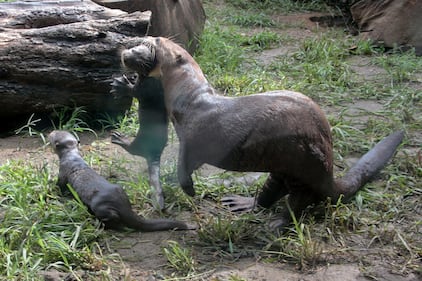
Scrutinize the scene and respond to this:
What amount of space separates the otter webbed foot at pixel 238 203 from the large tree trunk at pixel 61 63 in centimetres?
140

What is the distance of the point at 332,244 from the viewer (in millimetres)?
3268

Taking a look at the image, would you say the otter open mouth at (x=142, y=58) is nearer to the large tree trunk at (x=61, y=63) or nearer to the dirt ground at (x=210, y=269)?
the dirt ground at (x=210, y=269)

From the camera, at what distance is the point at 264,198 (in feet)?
11.9

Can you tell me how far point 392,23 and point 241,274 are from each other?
15.4 ft

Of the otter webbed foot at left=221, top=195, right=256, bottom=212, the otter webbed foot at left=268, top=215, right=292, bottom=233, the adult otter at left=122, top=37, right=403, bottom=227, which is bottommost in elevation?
the otter webbed foot at left=221, top=195, right=256, bottom=212

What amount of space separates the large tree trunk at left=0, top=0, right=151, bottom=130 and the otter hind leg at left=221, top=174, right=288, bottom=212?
1.43 m

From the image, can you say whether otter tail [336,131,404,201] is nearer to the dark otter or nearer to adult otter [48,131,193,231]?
adult otter [48,131,193,231]

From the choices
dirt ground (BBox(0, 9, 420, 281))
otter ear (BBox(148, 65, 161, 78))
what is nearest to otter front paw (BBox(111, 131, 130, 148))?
dirt ground (BBox(0, 9, 420, 281))

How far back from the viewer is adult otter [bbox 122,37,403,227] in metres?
3.15

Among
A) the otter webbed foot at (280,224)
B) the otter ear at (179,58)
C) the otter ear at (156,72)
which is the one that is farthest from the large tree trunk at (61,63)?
the otter webbed foot at (280,224)

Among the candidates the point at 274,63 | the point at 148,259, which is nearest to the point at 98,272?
the point at 148,259

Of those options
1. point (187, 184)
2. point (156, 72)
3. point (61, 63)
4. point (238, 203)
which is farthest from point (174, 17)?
point (187, 184)

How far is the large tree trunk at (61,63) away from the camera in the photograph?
4.53 meters

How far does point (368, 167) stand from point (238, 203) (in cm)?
84
